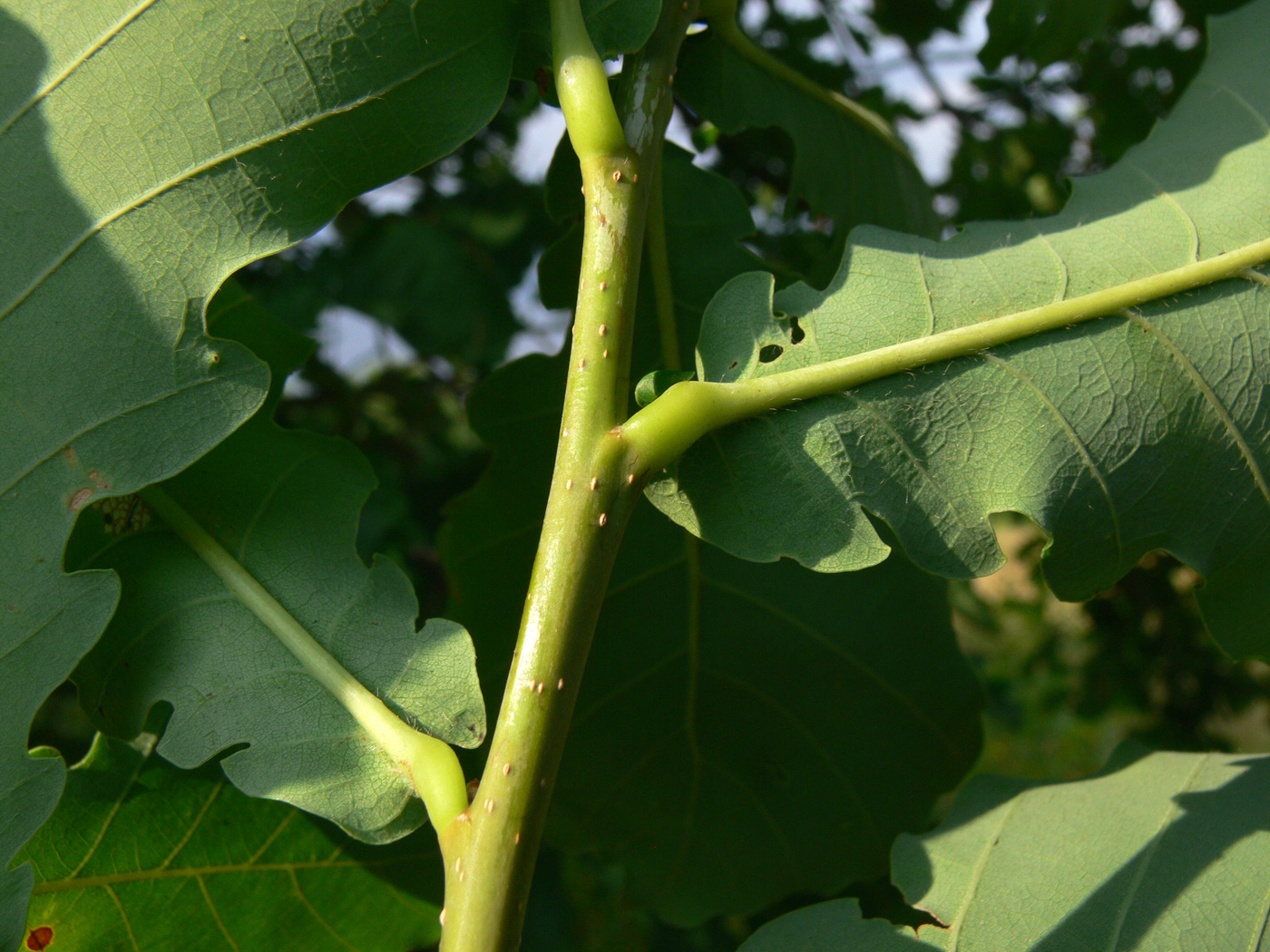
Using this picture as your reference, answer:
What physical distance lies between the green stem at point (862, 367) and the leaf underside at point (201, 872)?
1.60 feet

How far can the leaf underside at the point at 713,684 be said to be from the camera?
1104 millimetres

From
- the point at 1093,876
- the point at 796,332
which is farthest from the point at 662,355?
the point at 1093,876

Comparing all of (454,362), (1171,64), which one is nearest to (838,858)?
(1171,64)

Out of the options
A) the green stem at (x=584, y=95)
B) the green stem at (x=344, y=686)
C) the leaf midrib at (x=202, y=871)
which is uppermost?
the green stem at (x=584, y=95)

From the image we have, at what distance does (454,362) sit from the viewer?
2.85m

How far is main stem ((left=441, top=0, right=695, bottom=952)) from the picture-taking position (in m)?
0.65

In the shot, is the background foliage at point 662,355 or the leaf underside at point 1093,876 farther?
the background foliage at point 662,355

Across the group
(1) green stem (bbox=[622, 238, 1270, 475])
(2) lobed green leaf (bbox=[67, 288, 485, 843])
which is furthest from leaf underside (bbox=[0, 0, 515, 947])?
(1) green stem (bbox=[622, 238, 1270, 475])

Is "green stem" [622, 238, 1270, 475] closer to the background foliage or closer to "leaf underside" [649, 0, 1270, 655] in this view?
"leaf underside" [649, 0, 1270, 655]

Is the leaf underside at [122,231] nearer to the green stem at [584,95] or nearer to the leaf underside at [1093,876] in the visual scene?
the green stem at [584,95]

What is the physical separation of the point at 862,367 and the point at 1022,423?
0.47ft

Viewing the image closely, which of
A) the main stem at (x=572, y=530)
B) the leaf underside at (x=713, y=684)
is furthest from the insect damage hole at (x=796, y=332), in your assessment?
the leaf underside at (x=713, y=684)

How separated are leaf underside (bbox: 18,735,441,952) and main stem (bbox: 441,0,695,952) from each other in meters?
0.31

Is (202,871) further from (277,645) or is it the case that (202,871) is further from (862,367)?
(862,367)
